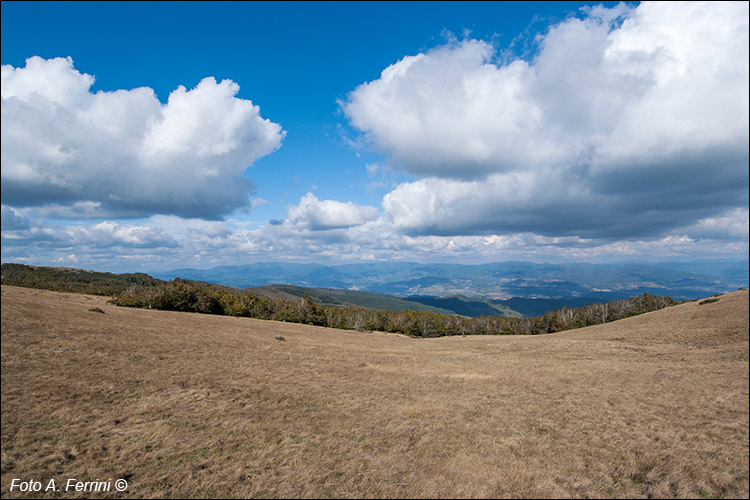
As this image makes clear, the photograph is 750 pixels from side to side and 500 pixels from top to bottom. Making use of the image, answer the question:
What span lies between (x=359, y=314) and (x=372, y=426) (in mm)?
92890

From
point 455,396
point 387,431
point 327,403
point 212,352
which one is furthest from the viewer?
point 212,352

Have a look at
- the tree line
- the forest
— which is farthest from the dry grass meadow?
the tree line

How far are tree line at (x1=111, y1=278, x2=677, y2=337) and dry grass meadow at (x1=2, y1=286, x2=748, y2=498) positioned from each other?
206 feet

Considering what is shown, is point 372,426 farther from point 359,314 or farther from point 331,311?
point 331,311

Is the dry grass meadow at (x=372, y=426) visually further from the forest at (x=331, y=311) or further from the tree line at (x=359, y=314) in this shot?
the tree line at (x=359, y=314)

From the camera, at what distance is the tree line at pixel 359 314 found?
7119 cm

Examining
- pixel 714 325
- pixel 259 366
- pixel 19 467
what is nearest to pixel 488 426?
pixel 714 325

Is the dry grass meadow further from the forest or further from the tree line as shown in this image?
the tree line

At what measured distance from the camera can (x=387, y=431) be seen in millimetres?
11602

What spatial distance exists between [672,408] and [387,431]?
952 centimetres

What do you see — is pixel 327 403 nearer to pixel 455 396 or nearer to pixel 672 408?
pixel 455 396

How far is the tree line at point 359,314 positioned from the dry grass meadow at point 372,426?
62898mm

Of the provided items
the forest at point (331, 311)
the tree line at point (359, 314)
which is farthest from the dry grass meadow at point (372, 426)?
the tree line at point (359, 314)

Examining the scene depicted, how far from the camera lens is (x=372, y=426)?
12102mm
